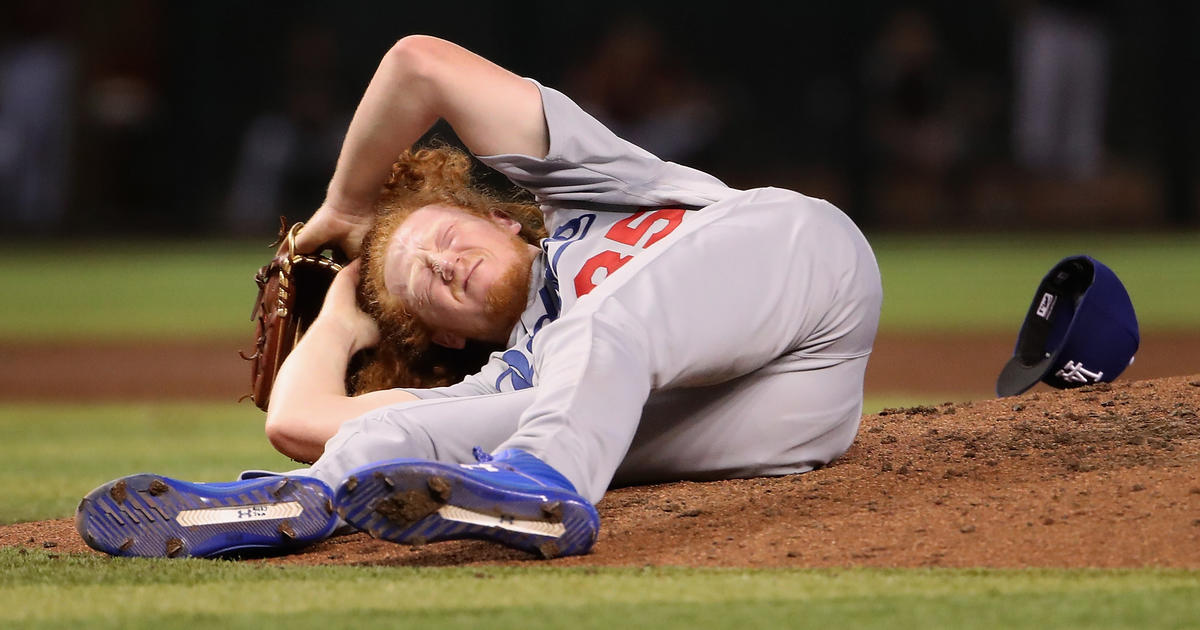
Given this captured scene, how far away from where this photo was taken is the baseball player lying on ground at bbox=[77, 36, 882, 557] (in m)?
2.05

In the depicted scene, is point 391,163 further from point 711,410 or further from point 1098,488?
point 1098,488

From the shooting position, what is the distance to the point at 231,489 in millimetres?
2252

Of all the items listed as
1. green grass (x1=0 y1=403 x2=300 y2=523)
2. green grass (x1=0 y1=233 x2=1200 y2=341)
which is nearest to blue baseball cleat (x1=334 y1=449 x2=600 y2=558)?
green grass (x1=0 y1=403 x2=300 y2=523)

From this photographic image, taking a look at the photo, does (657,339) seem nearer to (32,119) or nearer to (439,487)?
(439,487)

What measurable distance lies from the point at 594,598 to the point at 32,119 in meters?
12.6

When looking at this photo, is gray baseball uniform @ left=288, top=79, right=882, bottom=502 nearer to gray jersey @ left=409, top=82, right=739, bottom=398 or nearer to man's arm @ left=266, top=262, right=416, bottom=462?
gray jersey @ left=409, top=82, right=739, bottom=398

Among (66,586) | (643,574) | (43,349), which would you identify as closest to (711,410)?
(643,574)

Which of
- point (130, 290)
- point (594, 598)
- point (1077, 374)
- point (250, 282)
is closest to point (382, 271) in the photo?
point (594, 598)

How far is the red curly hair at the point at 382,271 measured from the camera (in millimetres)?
2898

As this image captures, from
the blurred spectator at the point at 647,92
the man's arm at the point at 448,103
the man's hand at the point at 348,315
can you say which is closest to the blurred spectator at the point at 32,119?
the blurred spectator at the point at 647,92

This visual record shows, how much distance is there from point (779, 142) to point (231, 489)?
11284mm

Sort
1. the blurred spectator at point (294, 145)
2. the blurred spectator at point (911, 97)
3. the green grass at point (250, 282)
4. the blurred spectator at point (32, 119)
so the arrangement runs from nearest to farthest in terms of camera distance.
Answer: the green grass at point (250, 282) → the blurred spectator at point (911, 97) → the blurred spectator at point (32, 119) → the blurred spectator at point (294, 145)

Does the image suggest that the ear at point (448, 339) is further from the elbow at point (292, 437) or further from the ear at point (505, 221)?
the elbow at point (292, 437)

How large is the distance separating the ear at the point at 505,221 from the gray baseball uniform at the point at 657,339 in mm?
97
